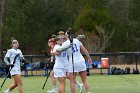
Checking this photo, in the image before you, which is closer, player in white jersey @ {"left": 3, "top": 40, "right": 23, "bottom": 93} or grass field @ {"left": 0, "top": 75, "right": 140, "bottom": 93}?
player in white jersey @ {"left": 3, "top": 40, "right": 23, "bottom": 93}

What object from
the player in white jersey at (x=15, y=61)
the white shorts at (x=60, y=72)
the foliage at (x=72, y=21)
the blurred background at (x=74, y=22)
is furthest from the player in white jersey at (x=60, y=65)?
the foliage at (x=72, y=21)

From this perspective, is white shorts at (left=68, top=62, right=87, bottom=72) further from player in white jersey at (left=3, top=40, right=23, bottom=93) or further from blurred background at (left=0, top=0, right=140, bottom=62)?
blurred background at (left=0, top=0, right=140, bottom=62)

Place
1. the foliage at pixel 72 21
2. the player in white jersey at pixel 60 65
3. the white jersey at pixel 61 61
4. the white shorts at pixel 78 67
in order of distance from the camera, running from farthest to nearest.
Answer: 1. the foliage at pixel 72 21
2. the white shorts at pixel 78 67
3. the white jersey at pixel 61 61
4. the player in white jersey at pixel 60 65

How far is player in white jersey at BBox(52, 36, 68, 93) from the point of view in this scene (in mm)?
14664

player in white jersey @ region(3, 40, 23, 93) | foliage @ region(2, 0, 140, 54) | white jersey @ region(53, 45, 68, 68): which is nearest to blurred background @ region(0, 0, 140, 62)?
foliage @ region(2, 0, 140, 54)

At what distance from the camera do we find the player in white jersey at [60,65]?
1466 cm

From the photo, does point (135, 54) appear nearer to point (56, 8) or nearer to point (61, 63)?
point (61, 63)

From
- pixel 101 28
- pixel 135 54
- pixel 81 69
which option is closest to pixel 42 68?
pixel 135 54

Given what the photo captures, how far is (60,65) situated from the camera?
14844 millimetres

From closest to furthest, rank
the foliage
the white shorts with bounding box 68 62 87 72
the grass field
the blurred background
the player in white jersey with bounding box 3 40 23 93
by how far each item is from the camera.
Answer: the white shorts with bounding box 68 62 87 72 < the player in white jersey with bounding box 3 40 23 93 < the grass field < the blurred background < the foliage

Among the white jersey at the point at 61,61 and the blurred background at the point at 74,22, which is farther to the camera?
the blurred background at the point at 74,22

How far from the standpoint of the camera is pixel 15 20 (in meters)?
58.9

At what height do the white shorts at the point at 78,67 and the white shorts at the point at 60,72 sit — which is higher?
the white shorts at the point at 78,67

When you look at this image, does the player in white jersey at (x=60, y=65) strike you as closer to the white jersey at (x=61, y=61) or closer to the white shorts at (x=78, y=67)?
the white jersey at (x=61, y=61)
